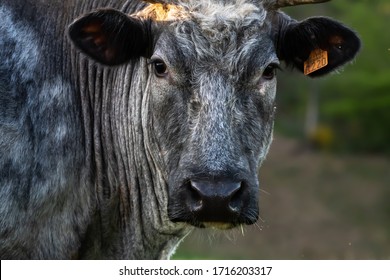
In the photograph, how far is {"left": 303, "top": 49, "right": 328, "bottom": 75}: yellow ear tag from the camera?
9812 mm

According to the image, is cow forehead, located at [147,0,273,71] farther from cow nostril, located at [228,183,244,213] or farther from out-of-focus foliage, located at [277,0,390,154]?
out-of-focus foliage, located at [277,0,390,154]

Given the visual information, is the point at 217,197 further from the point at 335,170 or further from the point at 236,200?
the point at 335,170

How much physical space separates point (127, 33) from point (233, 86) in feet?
4.42

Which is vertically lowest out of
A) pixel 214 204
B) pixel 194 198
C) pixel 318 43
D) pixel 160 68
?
pixel 194 198

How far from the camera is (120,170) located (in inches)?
387

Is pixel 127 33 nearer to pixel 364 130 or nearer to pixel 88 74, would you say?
pixel 88 74

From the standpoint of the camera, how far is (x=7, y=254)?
29.9 feet

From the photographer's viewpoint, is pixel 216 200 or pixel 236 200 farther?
pixel 236 200

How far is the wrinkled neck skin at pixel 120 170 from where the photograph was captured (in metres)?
9.66

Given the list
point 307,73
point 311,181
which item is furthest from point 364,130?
point 307,73

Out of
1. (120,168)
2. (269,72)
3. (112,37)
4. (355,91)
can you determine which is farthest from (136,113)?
(355,91)

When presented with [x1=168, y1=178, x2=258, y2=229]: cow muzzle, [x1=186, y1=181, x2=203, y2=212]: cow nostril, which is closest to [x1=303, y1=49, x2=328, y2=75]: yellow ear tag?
[x1=168, y1=178, x2=258, y2=229]: cow muzzle

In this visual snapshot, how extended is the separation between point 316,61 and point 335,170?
35807 millimetres
